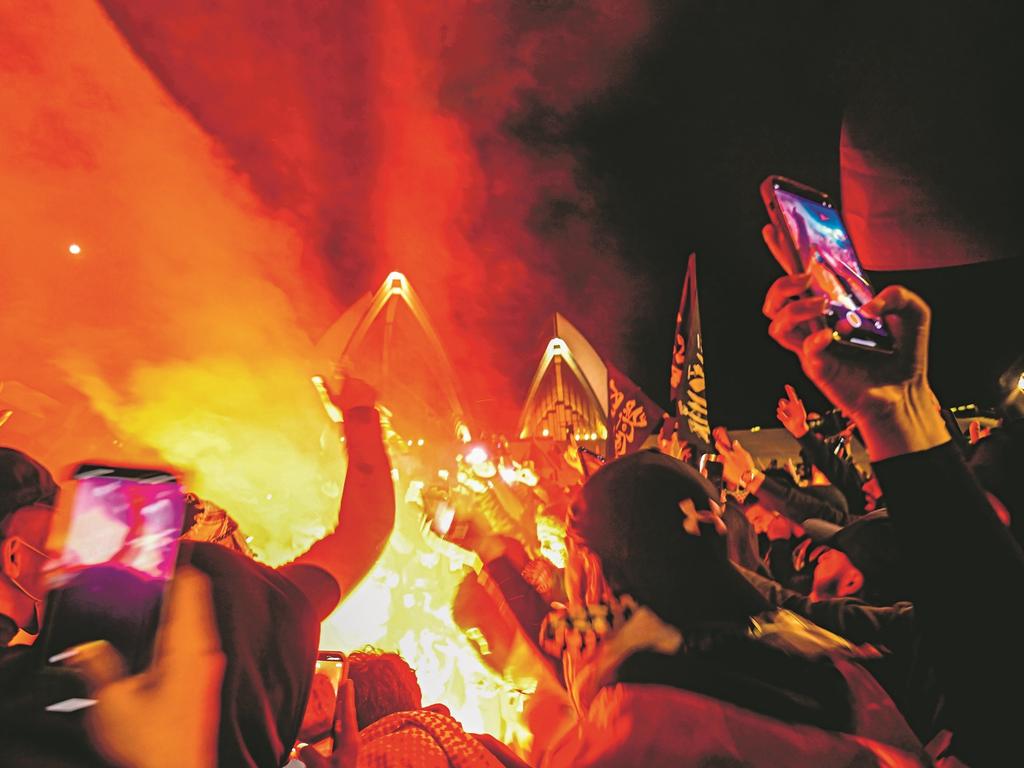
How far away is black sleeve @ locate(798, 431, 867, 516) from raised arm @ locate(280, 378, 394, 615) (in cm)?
325

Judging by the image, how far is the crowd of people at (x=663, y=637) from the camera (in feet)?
2.87

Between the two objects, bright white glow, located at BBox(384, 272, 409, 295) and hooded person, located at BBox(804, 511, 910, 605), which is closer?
hooded person, located at BBox(804, 511, 910, 605)

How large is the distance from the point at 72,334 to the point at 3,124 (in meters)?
1.78

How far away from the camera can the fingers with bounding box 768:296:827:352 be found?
3.66ft

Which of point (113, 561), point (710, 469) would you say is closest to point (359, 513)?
point (113, 561)

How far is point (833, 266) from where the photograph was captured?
1.28 m

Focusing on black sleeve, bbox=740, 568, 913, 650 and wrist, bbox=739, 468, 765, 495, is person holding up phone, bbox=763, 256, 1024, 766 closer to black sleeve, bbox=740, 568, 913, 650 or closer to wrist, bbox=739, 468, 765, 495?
black sleeve, bbox=740, 568, 913, 650

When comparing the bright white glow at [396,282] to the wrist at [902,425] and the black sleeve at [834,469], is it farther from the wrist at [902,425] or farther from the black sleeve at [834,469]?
the wrist at [902,425]

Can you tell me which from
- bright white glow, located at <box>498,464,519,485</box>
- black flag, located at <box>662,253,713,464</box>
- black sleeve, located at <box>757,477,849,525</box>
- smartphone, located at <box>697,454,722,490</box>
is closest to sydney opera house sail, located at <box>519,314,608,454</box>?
black flag, located at <box>662,253,713,464</box>

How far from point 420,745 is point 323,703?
0.46m

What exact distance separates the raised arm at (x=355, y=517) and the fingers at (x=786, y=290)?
122cm

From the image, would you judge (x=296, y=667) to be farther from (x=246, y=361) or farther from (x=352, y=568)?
(x=246, y=361)

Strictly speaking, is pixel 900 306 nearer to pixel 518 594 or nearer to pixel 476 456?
pixel 518 594

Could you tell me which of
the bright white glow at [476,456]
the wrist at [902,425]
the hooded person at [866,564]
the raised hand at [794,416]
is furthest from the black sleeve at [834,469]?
the wrist at [902,425]
